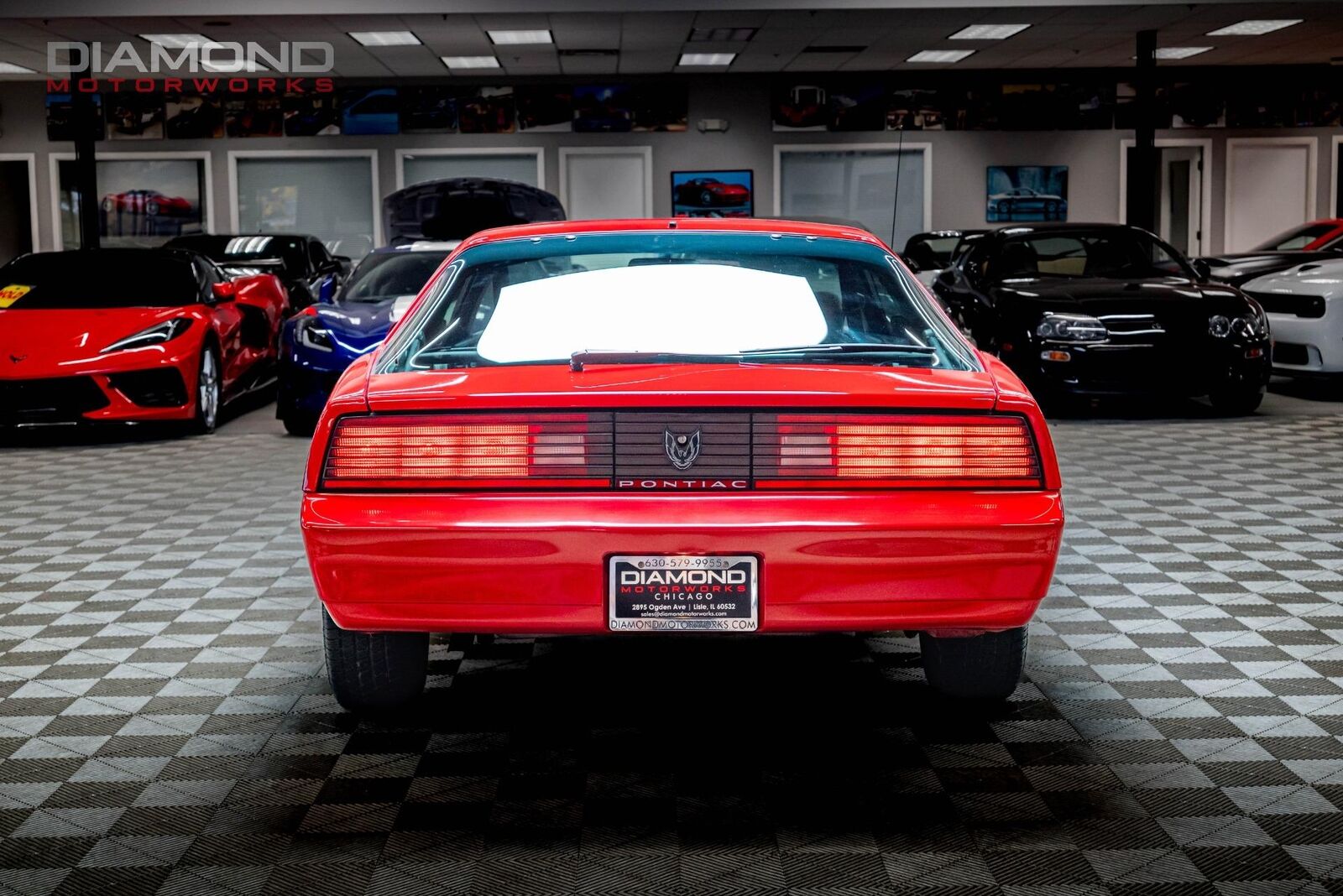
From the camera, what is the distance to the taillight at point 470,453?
279 centimetres

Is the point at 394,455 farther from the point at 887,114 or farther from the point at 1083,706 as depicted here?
the point at 887,114

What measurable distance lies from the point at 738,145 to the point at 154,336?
45.0 feet

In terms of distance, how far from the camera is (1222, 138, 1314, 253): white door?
21328 mm

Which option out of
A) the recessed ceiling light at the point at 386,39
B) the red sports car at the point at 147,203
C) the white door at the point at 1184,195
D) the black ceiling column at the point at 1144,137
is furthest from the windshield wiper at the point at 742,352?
the white door at the point at 1184,195

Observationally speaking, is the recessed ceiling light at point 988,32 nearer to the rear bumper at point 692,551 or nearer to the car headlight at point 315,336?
the car headlight at point 315,336

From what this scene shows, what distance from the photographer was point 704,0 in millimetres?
14023

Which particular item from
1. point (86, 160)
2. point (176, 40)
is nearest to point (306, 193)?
point (86, 160)

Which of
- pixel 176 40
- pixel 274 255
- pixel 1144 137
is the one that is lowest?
pixel 274 255

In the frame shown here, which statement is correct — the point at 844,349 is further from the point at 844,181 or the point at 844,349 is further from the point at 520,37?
the point at 844,181

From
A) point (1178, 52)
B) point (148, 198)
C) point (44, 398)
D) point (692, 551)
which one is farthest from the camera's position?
point (148, 198)

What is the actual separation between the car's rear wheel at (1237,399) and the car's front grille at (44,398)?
682 cm

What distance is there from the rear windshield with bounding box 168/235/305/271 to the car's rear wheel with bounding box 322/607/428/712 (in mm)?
11293

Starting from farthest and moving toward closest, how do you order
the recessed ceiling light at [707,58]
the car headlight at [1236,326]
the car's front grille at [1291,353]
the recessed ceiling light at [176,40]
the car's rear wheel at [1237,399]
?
1. the recessed ceiling light at [707,58]
2. the recessed ceiling light at [176,40]
3. the car's front grille at [1291,353]
4. the car's rear wheel at [1237,399]
5. the car headlight at [1236,326]

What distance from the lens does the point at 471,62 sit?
18.9 meters
